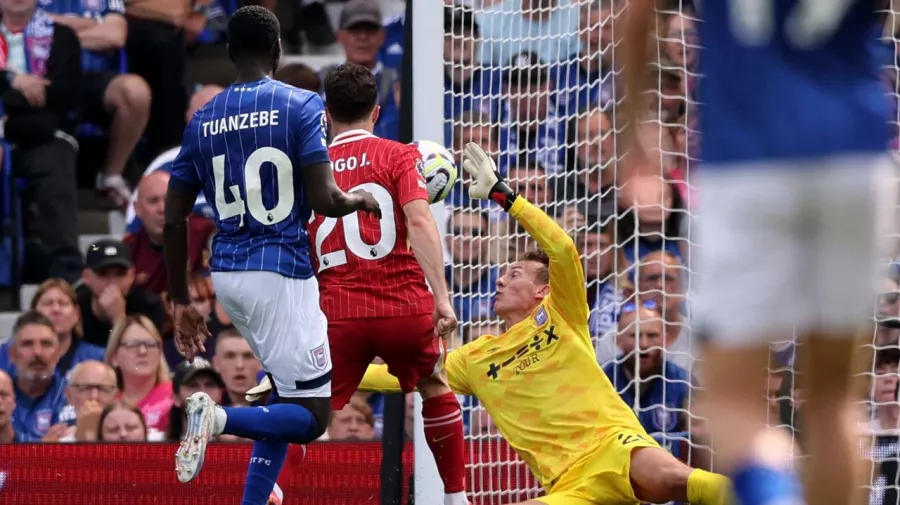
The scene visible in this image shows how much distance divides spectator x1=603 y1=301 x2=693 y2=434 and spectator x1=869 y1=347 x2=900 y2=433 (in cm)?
94

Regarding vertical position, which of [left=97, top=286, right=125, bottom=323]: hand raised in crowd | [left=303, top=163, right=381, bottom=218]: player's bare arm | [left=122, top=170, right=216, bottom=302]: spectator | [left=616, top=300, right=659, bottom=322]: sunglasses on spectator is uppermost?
[left=303, top=163, right=381, bottom=218]: player's bare arm

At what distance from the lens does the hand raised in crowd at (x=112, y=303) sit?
8617mm

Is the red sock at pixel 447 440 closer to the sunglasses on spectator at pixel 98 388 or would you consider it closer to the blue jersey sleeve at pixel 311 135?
the blue jersey sleeve at pixel 311 135

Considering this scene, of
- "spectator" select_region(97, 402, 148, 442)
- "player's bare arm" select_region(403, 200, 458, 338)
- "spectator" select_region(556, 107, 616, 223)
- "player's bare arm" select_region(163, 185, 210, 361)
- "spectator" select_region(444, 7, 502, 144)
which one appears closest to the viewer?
"player's bare arm" select_region(163, 185, 210, 361)

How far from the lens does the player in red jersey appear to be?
5.82m

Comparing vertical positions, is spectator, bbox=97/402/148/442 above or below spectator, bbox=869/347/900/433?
below

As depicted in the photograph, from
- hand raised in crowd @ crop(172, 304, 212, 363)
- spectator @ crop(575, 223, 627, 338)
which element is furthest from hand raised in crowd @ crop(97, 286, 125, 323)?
hand raised in crowd @ crop(172, 304, 212, 363)

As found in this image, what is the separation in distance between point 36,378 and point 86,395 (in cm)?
45

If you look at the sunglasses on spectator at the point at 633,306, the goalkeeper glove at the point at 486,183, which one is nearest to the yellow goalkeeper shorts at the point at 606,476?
the goalkeeper glove at the point at 486,183

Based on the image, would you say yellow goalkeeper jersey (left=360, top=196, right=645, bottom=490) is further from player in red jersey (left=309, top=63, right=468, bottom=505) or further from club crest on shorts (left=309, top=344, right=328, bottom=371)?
club crest on shorts (left=309, top=344, right=328, bottom=371)

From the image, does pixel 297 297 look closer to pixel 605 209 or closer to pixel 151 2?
pixel 605 209

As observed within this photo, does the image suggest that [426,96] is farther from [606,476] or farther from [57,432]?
[57,432]

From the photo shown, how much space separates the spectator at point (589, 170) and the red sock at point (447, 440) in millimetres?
1609

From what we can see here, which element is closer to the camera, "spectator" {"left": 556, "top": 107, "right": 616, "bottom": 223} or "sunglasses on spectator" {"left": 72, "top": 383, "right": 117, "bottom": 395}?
"spectator" {"left": 556, "top": 107, "right": 616, "bottom": 223}
